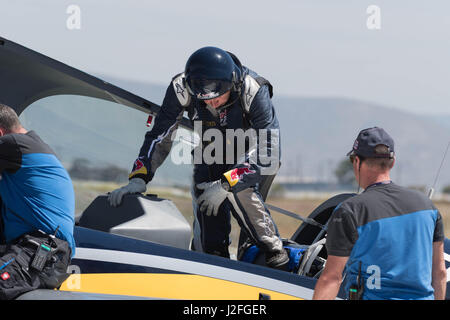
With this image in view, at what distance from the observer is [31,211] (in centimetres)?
315

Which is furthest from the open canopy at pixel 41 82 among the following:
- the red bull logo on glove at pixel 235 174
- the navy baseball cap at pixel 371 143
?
the navy baseball cap at pixel 371 143

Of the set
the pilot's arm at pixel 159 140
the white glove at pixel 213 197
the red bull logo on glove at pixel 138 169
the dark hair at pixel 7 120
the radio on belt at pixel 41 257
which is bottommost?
the radio on belt at pixel 41 257

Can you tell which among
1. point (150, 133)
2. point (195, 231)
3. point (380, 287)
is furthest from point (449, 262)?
point (150, 133)

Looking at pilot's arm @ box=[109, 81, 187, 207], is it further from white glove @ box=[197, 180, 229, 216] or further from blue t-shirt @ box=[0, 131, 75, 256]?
blue t-shirt @ box=[0, 131, 75, 256]

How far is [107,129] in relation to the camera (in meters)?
5.66

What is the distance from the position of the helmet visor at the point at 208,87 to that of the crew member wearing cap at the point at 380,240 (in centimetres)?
135

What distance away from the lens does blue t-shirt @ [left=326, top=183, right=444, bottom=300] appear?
2.52m

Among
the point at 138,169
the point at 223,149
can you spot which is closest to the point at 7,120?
the point at 138,169

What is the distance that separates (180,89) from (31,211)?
1.36 m

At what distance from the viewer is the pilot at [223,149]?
12.6ft

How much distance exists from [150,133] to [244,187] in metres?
0.83

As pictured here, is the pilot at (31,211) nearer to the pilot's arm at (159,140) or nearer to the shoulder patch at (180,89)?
the pilot's arm at (159,140)

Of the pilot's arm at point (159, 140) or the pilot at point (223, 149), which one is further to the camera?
the pilot's arm at point (159, 140)

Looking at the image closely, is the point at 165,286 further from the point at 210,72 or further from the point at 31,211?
the point at 210,72
